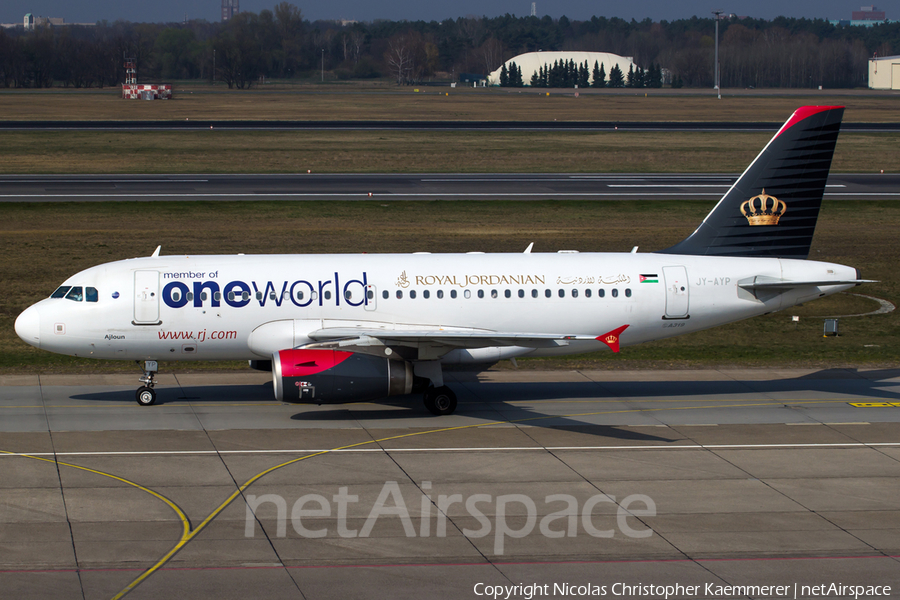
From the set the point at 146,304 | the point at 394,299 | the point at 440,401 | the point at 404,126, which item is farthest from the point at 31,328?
the point at 404,126

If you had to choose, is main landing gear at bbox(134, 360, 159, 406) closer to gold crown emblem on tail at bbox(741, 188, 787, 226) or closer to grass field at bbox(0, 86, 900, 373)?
grass field at bbox(0, 86, 900, 373)

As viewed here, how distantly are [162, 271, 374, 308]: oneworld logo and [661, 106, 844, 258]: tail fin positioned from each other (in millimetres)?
11082

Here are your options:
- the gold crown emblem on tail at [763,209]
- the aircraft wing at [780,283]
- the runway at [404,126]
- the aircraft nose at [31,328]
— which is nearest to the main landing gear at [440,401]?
the aircraft wing at [780,283]

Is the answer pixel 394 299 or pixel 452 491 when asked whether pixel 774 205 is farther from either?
pixel 452 491

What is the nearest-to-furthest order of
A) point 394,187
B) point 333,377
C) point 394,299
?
point 333,377 < point 394,299 < point 394,187

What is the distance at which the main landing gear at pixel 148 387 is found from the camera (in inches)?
1127

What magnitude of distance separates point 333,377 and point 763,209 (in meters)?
14.8

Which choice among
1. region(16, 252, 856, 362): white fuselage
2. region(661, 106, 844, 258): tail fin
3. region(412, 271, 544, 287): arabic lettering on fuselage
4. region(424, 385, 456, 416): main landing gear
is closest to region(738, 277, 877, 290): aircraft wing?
region(16, 252, 856, 362): white fuselage

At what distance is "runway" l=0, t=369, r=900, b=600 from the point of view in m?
17.4

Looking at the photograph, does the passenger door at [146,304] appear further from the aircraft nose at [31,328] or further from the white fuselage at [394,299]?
the aircraft nose at [31,328]

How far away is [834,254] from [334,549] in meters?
41.4

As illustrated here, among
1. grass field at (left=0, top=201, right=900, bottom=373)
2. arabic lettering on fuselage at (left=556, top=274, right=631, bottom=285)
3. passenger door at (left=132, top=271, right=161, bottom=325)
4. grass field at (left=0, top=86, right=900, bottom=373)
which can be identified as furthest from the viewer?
grass field at (left=0, top=86, right=900, bottom=373)

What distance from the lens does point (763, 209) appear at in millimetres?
30422

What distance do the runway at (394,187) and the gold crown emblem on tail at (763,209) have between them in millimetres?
38255
